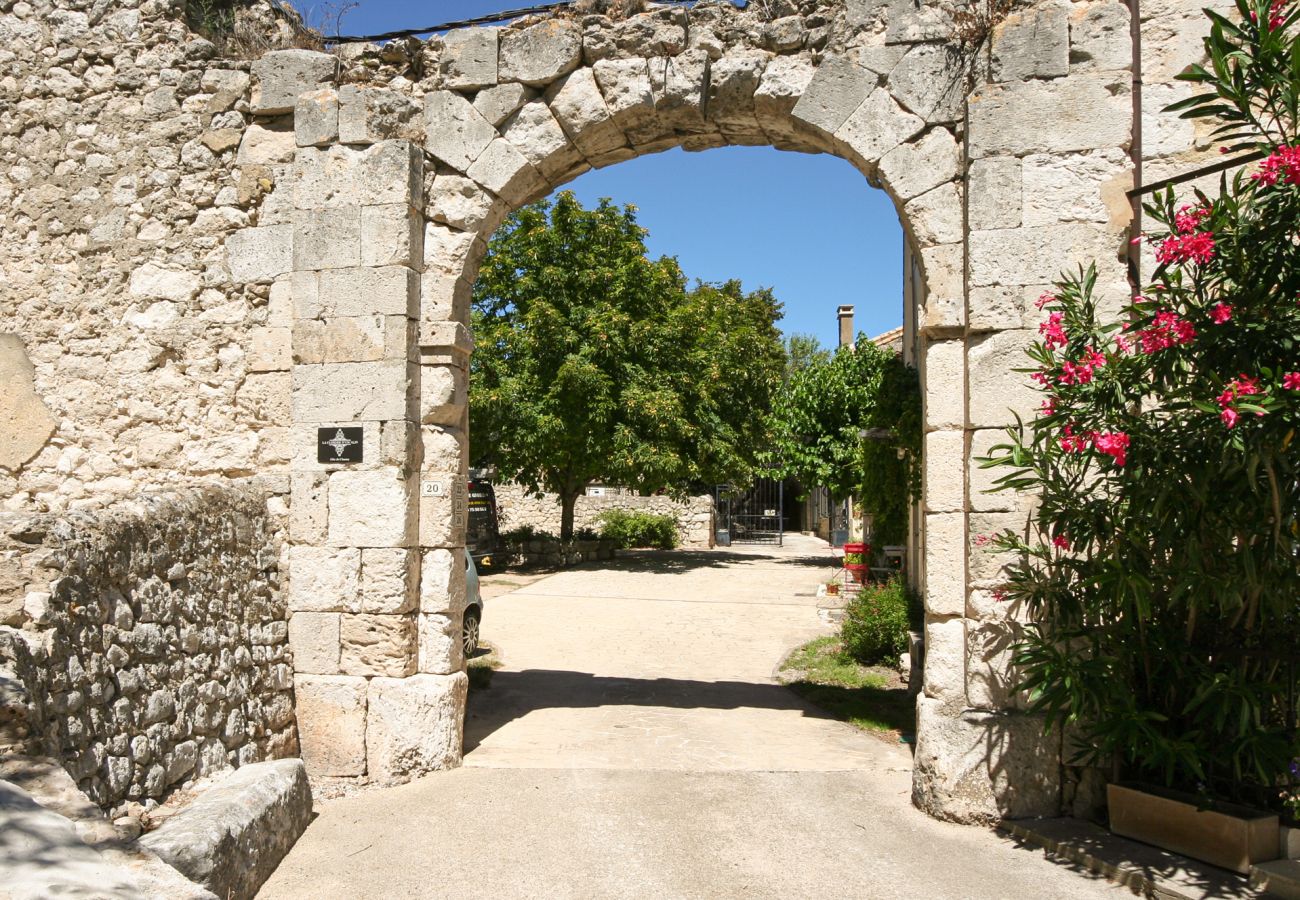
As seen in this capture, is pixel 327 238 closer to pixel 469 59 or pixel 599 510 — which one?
pixel 469 59

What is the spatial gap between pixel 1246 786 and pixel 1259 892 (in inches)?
21.6

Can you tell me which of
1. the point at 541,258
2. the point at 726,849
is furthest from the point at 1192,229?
the point at 541,258

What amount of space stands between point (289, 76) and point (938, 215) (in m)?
3.95

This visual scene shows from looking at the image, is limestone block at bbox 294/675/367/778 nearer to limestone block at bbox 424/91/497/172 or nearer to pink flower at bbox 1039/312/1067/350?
limestone block at bbox 424/91/497/172

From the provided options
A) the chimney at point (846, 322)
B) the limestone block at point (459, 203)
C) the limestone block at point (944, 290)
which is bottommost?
the limestone block at point (944, 290)

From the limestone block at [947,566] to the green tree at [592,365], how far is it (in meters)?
11.8

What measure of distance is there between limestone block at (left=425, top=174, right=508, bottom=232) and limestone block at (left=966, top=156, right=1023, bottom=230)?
271 centimetres

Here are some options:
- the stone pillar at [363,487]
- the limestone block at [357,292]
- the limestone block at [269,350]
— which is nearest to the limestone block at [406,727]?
the stone pillar at [363,487]

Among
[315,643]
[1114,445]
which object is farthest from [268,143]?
[1114,445]

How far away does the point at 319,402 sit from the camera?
5.39m

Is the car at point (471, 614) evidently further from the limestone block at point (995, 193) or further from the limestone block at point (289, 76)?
the limestone block at point (995, 193)

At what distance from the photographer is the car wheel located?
8920 mm

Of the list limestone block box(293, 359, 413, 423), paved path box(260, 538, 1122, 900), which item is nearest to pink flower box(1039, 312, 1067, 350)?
paved path box(260, 538, 1122, 900)

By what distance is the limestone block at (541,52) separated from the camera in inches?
210
